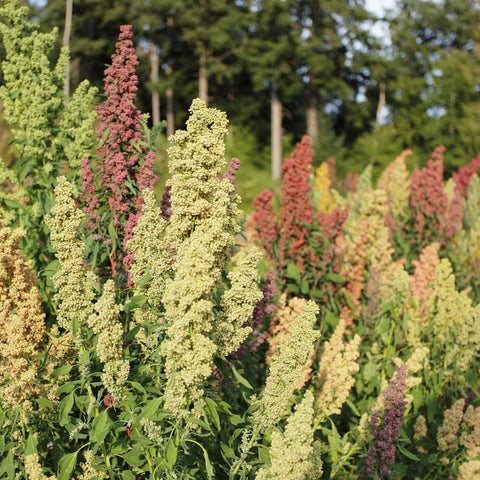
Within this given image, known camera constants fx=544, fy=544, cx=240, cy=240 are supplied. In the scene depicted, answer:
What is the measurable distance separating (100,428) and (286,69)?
81.5 feet

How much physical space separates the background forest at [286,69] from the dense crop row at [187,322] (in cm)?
1677

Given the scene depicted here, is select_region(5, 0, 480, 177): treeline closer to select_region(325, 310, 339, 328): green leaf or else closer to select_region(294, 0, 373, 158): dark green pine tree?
select_region(294, 0, 373, 158): dark green pine tree

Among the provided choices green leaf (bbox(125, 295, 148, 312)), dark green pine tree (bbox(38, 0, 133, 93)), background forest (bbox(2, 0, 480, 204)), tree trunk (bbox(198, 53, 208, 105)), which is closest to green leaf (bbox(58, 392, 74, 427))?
green leaf (bbox(125, 295, 148, 312))

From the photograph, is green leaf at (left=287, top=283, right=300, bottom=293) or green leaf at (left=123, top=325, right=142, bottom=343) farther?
green leaf at (left=287, top=283, right=300, bottom=293)

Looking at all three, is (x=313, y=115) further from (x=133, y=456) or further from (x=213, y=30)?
(x=133, y=456)

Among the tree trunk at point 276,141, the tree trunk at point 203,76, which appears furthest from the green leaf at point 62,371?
the tree trunk at point 203,76

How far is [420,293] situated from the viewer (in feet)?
14.5

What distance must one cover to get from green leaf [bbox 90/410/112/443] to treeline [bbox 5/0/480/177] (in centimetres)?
2069

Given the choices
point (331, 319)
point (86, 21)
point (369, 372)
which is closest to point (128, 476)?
point (369, 372)

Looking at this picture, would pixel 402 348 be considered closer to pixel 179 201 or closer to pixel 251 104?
pixel 179 201

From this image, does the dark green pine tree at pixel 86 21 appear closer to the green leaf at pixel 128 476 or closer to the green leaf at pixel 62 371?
the green leaf at pixel 62 371

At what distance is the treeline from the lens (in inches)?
949

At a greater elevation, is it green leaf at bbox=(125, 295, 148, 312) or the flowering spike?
the flowering spike

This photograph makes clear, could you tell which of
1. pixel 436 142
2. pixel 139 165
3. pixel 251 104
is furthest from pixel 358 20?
pixel 139 165
